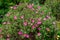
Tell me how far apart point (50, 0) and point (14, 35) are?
306 centimetres

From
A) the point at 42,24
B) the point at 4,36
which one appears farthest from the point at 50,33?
the point at 4,36

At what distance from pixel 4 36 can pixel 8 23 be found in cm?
30

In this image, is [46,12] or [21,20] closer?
[21,20]

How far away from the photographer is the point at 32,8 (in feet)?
18.8

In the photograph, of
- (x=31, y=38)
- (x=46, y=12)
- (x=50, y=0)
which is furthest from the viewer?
(x=50, y=0)

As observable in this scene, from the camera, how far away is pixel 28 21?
17.8ft

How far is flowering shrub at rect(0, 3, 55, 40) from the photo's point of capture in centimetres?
536

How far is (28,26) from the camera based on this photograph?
5367mm

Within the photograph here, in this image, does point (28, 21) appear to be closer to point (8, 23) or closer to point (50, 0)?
point (8, 23)

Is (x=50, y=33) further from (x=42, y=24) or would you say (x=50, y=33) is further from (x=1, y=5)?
(x=1, y=5)

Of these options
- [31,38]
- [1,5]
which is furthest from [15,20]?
[1,5]

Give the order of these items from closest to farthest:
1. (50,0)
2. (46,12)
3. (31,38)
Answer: (31,38)
(46,12)
(50,0)

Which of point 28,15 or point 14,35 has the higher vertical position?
point 28,15

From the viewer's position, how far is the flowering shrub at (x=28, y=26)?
5.36 meters
